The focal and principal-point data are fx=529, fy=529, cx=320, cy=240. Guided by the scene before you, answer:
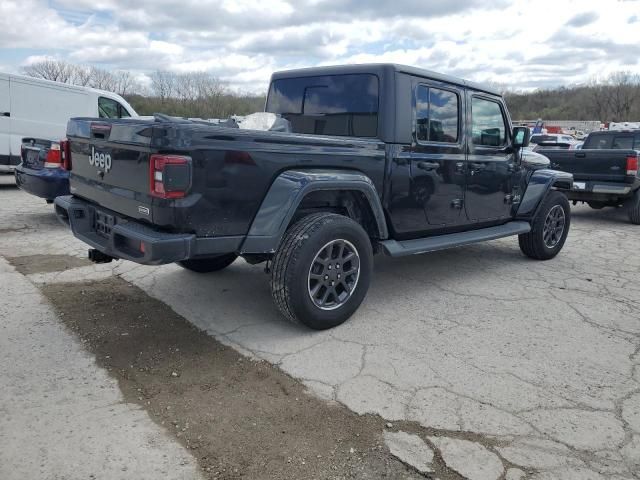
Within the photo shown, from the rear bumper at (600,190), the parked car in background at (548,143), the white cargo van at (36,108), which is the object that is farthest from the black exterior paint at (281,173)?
the white cargo van at (36,108)

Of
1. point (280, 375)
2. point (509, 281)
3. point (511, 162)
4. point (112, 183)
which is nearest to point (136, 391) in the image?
point (280, 375)

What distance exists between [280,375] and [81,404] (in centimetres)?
110

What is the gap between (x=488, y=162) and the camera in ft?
17.1

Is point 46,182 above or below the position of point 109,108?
below

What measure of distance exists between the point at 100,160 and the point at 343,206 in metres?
1.78

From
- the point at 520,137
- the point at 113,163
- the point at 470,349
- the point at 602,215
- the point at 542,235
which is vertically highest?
the point at 520,137

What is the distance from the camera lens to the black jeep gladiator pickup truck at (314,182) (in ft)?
10.3

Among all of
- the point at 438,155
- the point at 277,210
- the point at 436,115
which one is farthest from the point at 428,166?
the point at 277,210

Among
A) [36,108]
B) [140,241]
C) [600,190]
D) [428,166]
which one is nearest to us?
[140,241]

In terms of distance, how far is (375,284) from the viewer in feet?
16.7

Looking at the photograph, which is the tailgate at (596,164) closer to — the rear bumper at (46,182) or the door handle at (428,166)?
the door handle at (428,166)

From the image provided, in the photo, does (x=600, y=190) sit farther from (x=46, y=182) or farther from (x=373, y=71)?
(x=46, y=182)

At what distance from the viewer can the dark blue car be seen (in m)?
6.86

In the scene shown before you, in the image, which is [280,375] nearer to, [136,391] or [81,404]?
[136,391]
